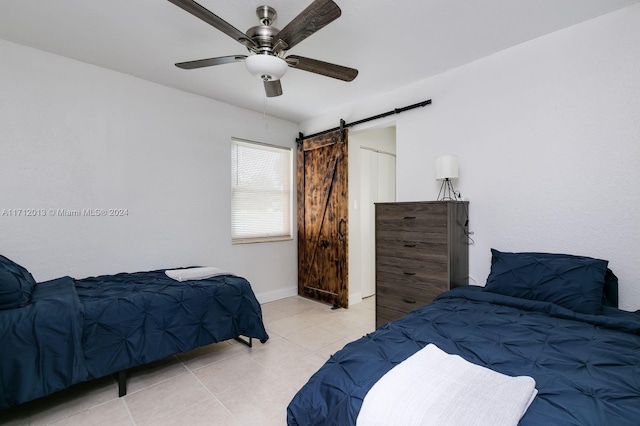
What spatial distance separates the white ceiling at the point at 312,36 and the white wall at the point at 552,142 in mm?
188

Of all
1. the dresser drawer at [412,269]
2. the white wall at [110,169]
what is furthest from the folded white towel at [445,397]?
the white wall at [110,169]

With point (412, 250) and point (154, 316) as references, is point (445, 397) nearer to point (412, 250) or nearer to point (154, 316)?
point (412, 250)

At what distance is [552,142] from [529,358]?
189cm

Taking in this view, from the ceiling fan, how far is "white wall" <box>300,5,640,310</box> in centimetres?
137

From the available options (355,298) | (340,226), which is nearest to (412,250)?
(340,226)

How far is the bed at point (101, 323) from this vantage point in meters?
1.76

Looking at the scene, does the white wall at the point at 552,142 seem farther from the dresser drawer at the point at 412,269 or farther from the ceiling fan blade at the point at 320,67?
the ceiling fan blade at the point at 320,67

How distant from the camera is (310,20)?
1.62 metres

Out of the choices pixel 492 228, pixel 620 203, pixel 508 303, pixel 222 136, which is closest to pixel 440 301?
pixel 508 303

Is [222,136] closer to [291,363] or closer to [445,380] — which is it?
[291,363]

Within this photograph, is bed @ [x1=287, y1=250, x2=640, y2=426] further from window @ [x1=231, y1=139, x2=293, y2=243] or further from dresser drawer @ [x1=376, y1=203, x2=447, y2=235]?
window @ [x1=231, y1=139, x2=293, y2=243]

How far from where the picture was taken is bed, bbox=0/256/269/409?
1.76 metres

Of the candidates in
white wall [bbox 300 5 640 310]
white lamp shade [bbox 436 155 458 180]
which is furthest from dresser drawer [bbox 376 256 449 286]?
white lamp shade [bbox 436 155 458 180]

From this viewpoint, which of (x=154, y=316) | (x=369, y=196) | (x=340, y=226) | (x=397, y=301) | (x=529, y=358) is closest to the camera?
(x=529, y=358)
